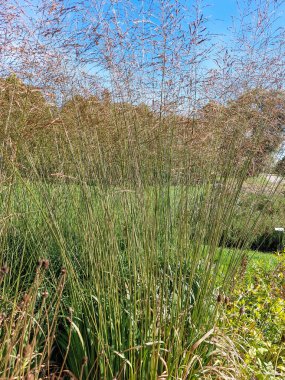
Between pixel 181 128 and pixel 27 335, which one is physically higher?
pixel 181 128

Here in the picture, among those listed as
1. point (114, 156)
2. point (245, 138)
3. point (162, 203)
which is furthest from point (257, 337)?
point (114, 156)

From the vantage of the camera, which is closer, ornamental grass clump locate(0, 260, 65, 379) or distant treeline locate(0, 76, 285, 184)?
ornamental grass clump locate(0, 260, 65, 379)

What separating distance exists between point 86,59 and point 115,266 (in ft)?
4.16

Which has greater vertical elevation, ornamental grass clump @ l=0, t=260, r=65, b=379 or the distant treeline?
the distant treeline

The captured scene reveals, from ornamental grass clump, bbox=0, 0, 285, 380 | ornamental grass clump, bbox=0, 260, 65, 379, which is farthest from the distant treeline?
ornamental grass clump, bbox=0, 260, 65, 379

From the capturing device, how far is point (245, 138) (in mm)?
2758

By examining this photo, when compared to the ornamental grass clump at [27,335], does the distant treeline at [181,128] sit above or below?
above

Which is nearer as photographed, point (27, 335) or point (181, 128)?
point (27, 335)

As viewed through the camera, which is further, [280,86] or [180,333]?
[280,86]

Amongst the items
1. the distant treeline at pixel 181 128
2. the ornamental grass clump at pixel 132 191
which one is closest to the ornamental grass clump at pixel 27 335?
the ornamental grass clump at pixel 132 191

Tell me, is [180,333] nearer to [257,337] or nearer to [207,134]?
[257,337]

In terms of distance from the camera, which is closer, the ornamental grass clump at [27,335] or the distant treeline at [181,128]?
the ornamental grass clump at [27,335]

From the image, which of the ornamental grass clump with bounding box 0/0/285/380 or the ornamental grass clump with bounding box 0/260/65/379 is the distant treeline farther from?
the ornamental grass clump with bounding box 0/260/65/379

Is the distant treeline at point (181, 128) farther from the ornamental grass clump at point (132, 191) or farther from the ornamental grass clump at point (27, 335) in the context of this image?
the ornamental grass clump at point (27, 335)
